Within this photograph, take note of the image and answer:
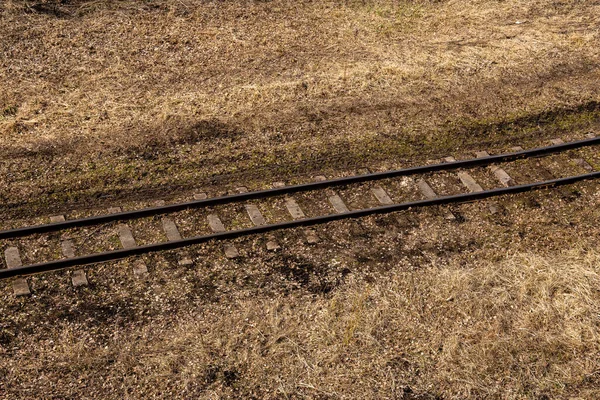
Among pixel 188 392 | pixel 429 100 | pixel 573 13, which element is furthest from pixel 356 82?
pixel 188 392

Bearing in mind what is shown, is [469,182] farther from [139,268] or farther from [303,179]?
[139,268]

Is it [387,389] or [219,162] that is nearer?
[387,389]

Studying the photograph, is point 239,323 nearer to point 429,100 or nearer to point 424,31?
point 429,100

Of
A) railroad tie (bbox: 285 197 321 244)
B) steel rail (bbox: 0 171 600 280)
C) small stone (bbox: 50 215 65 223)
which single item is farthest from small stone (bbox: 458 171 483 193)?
small stone (bbox: 50 215 65 223)

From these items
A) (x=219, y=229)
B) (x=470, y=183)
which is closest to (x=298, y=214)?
(x=219, y=229)

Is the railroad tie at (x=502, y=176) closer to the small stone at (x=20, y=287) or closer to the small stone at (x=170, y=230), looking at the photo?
the small stone at (x=170, y=230)
